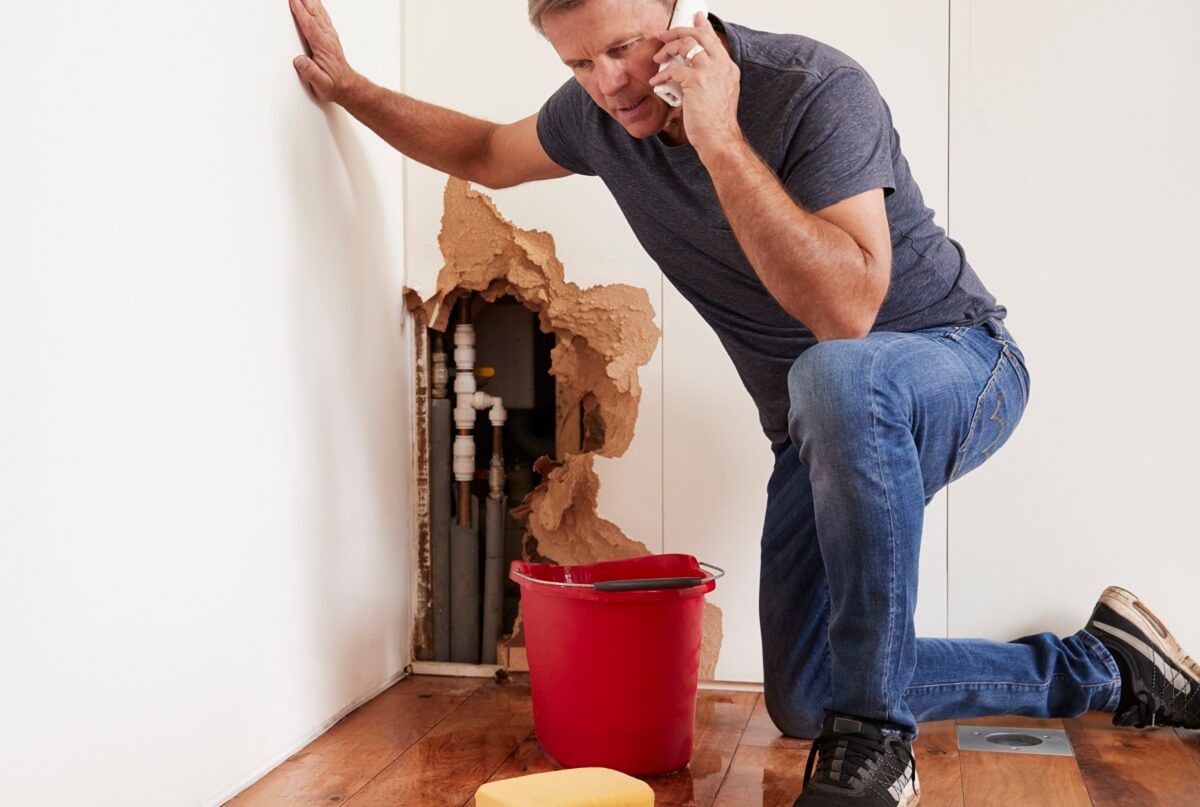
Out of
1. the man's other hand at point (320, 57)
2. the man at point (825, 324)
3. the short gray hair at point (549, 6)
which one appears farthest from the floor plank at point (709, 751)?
the man's other hand at point (320, 57)

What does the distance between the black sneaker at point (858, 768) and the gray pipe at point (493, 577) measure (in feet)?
3.26

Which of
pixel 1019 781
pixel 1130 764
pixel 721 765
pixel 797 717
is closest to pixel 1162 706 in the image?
pixel 1130 764

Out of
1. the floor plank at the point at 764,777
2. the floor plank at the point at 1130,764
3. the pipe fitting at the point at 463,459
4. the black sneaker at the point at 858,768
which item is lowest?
the floor plank at the point at 764,777

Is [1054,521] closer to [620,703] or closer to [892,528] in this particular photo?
[892,528]

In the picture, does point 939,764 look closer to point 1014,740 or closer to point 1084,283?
point 1014,740

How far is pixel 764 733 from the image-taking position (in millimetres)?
1919

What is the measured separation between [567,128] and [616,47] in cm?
35

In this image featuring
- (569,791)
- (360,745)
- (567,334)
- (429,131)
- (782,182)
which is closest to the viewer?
(569,791)

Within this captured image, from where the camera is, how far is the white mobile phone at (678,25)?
5.13 ft

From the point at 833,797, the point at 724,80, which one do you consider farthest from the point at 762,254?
the point at 833,797

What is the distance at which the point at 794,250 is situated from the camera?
1429 mm

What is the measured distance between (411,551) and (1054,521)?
129 cm

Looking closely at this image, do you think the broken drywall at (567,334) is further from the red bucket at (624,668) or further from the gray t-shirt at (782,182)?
the red bucket at (624,668)

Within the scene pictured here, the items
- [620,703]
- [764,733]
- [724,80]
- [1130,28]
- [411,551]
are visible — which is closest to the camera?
[724,80]
